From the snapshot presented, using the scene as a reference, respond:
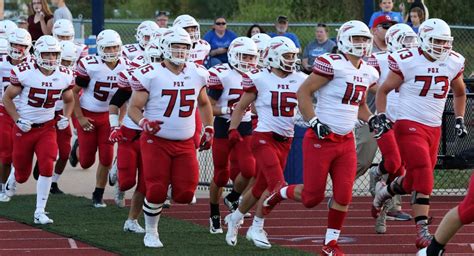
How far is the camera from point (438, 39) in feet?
33.2

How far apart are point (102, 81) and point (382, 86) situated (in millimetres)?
3045

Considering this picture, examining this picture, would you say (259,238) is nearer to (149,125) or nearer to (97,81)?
(149,125)

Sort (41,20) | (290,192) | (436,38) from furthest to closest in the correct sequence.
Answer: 1. (41,20)
2. (436,38)
3. (290,192)

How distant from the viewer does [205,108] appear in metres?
10.2

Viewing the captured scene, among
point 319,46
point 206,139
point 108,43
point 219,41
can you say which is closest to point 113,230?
point 206,139

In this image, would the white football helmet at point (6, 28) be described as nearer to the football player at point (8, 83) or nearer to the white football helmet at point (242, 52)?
the football player at point (8, 83)

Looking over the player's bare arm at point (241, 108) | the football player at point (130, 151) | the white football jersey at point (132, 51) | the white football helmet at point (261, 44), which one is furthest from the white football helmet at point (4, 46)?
the player's bare arm at point (241, 108)

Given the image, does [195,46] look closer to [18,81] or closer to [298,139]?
[298,139]

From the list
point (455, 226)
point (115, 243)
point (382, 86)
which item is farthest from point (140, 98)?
point (455, 226)

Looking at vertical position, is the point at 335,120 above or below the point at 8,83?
above

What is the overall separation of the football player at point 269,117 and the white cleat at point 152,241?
0.55 metres

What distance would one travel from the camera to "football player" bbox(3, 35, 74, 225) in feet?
38.0

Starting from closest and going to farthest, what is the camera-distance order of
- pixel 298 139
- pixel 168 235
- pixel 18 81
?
pixel 168 235, pixel 18 81, pixel 298 139

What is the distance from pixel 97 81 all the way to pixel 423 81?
3.36m
